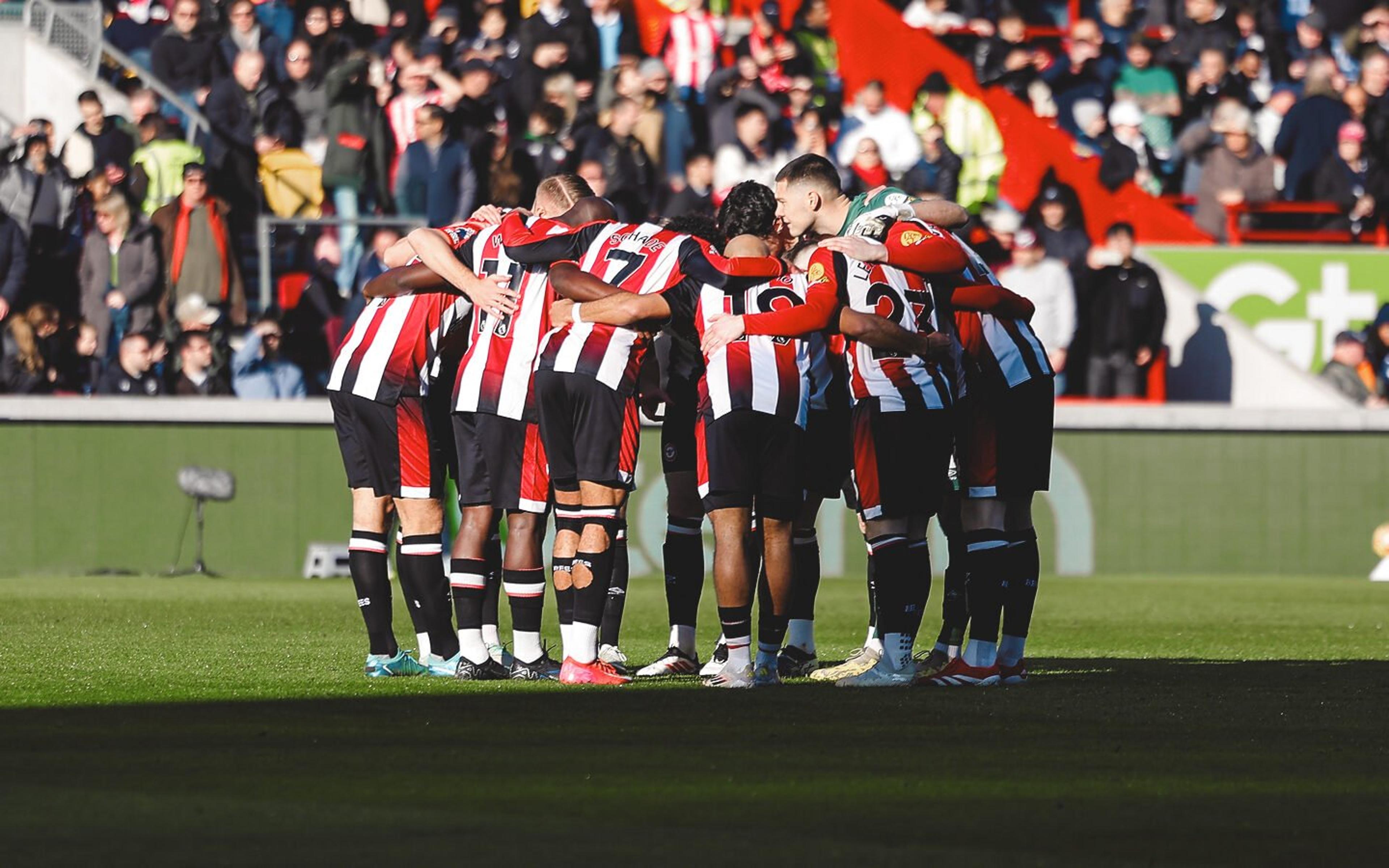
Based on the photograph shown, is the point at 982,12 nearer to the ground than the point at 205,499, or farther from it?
farther from it

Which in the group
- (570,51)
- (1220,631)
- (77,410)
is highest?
(570,51)

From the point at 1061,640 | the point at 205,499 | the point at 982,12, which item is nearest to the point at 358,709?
the point at 1061,640

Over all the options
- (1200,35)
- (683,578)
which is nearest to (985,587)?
(683,578)

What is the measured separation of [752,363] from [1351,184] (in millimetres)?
15159

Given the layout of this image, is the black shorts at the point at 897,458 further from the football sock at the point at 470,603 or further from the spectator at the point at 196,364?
the spectator at the point at 196,364

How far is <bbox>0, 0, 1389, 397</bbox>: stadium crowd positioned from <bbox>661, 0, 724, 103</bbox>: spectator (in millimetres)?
37

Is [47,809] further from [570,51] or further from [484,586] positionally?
[570,51]

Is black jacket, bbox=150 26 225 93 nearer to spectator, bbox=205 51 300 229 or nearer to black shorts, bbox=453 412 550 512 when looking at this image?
spectator, bbox=205 51 300 229

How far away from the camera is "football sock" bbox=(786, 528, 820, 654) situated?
11.0 metres

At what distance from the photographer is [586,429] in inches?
385

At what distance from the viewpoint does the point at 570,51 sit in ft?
74.4

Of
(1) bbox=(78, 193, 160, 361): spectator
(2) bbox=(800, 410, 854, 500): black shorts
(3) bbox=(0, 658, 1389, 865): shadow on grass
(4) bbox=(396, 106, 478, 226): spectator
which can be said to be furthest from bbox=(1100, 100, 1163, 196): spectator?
(3) bbox=(0, 658, 1389, 865): shadow on grass

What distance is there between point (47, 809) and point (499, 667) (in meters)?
4.26

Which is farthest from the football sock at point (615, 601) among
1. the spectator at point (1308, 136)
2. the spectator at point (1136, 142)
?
the spectator at point (1308, 136)
